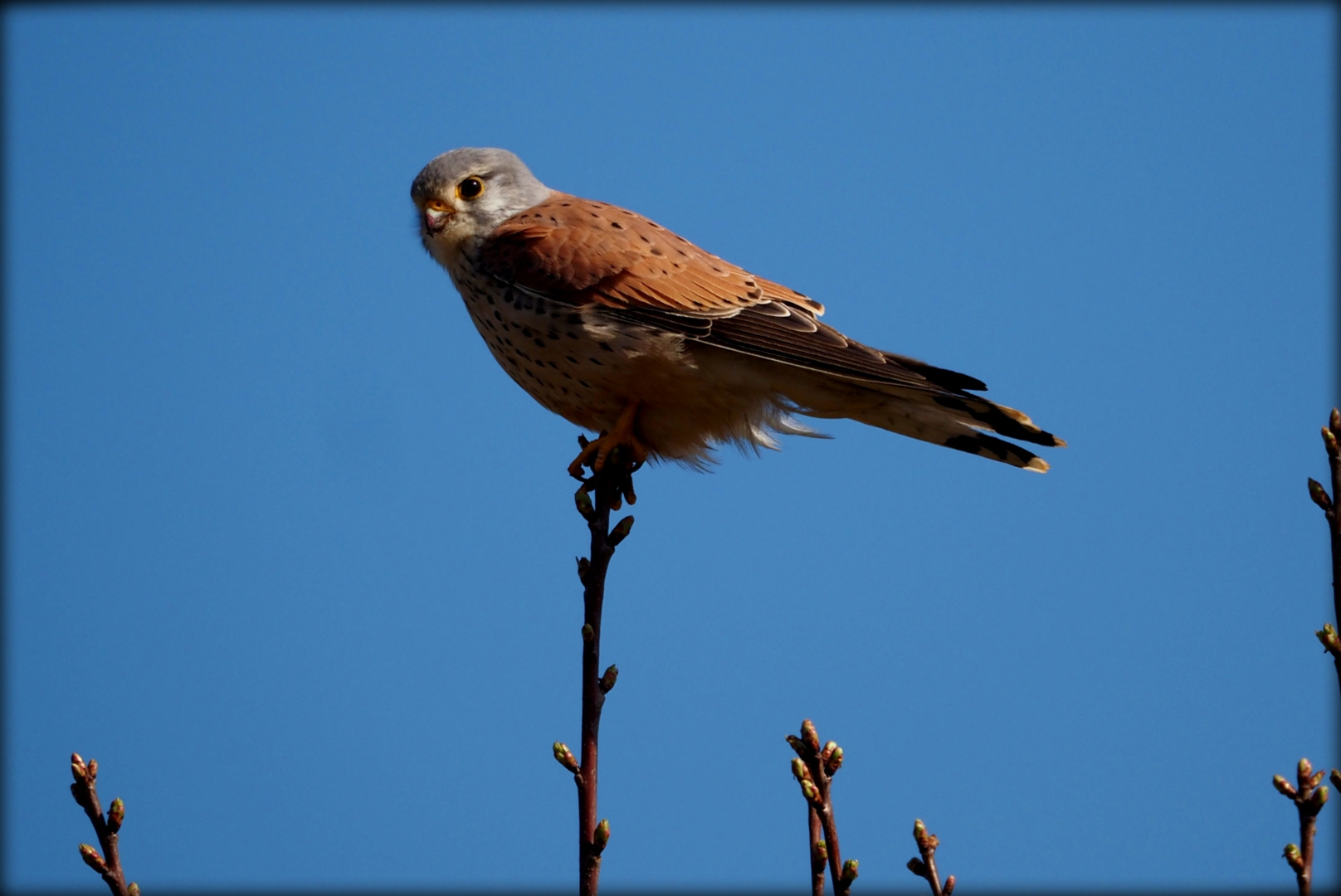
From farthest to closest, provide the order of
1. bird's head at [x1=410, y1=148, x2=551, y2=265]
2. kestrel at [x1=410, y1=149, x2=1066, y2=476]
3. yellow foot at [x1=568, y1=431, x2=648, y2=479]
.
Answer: bird's head at [x1=410, y1=148, x2=551, y2=265] < kestrel at [x1=410, y1=149, x2=1066, y2=476] < yellow foot at [x1=568, y1=431, x2=648, y2=479]

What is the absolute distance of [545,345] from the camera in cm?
346

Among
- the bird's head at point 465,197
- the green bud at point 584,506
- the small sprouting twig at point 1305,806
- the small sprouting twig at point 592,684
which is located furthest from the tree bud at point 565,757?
the bird's head at point 465,197

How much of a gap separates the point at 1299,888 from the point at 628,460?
6.60 ft

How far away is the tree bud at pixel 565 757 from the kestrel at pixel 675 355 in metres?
1.13

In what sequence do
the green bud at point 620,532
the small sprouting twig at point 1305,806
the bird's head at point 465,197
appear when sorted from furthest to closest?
the bird's head at point 465,197, the green bud at point 620,532, the small sprouting twig at point 1305,806

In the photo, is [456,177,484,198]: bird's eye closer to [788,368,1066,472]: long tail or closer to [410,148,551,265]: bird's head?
[410,148,551,265]: bird's head

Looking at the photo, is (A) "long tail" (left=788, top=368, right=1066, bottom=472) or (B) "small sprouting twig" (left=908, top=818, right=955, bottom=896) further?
(A) "long tail" (left=788, top=368, right=1066, bottom=472)

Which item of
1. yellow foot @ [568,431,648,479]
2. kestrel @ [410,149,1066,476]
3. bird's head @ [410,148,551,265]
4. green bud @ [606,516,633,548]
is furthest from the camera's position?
bird's head @ [410,148,551,265]

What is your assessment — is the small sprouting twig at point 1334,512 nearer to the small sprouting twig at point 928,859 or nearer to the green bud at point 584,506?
the small sprouting twig at point 928,859

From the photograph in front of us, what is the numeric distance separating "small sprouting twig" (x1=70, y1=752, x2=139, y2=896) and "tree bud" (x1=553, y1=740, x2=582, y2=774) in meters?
0.78

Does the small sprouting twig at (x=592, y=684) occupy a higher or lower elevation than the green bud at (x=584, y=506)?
lower

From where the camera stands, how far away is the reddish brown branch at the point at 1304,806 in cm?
187

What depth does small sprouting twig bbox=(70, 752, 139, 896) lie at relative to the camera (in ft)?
6.72

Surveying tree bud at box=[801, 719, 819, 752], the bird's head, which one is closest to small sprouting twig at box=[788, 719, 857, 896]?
tree bud at box=[801, 719, 819, 752]
